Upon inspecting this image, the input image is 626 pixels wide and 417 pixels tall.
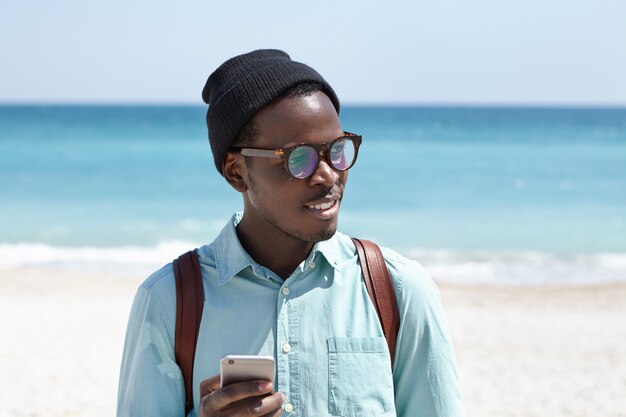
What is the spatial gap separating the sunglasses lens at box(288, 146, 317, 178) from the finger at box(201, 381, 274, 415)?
55 cm

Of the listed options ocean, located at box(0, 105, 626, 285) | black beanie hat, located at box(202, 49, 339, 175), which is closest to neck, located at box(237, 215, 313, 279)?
black beanie hat, located at box(202, 49, 339, 175)

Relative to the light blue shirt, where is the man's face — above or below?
above

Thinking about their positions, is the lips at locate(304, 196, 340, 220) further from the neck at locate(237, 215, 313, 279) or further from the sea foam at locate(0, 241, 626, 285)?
the sea foam at locate(0, 241, 626, 285)

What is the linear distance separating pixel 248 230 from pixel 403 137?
64.8 m

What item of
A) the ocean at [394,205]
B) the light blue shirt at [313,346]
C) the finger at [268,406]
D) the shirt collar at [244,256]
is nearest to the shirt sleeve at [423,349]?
the light blue shirt at [313,346]

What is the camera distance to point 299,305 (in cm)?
218

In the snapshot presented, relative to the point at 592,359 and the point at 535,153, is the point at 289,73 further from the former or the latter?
the point at 535,153

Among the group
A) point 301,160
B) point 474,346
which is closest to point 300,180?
point 301,160

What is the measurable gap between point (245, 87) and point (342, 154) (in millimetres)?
310

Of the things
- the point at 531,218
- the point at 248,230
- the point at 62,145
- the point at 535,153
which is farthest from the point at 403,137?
the point at 248,230

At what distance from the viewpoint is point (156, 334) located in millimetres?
2104

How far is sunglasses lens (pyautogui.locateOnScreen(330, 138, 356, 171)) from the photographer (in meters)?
2.18

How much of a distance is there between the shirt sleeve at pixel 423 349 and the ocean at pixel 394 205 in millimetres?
13503

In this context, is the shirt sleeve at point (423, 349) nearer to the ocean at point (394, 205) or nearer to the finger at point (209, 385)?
the finger at point (209, 385)
